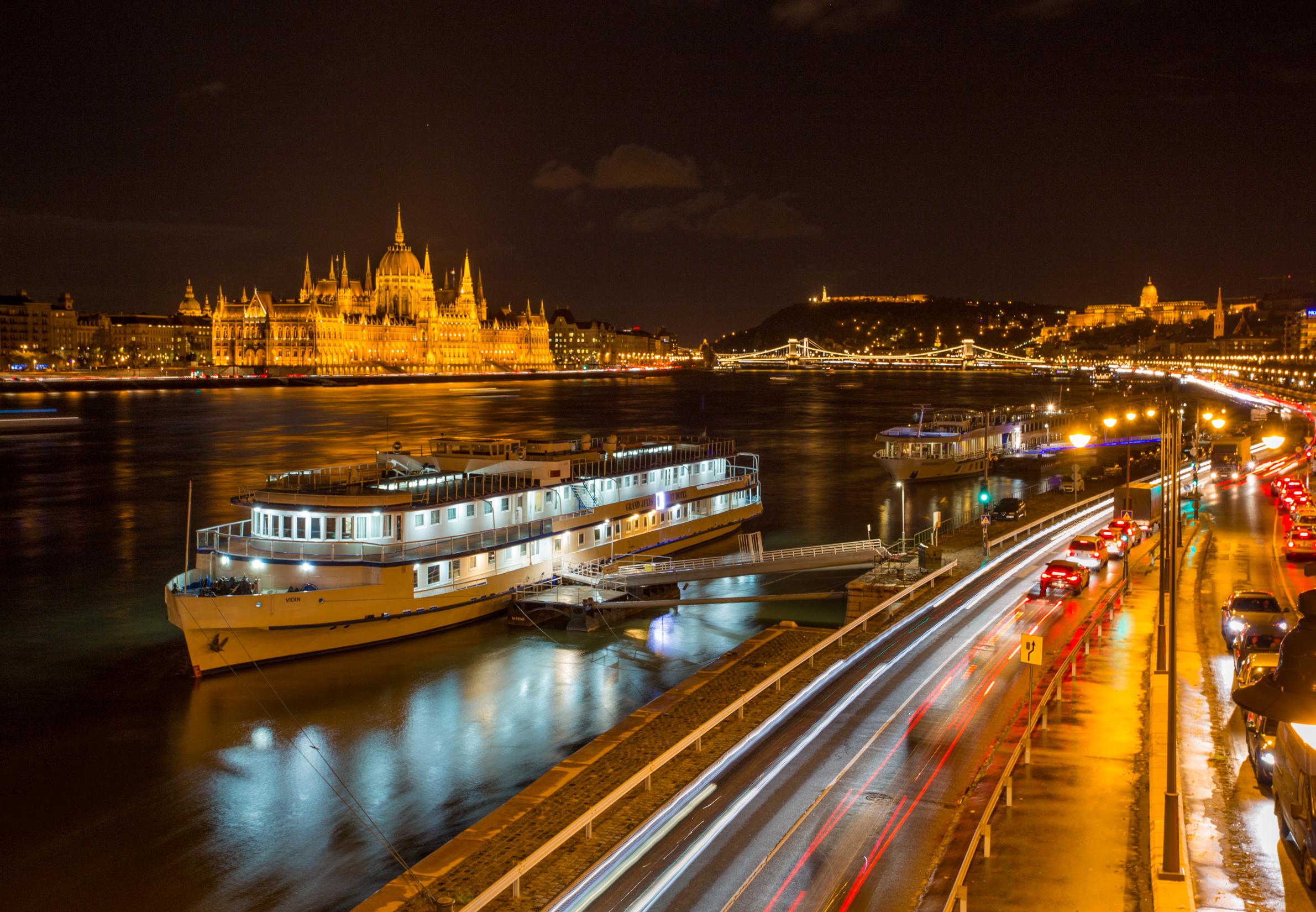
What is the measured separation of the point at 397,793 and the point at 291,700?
5.15 metres

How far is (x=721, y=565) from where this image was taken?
28.3 metres

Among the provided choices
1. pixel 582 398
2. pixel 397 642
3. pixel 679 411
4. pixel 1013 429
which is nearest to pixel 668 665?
pixel 397 642

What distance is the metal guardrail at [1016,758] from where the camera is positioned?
31.2ft

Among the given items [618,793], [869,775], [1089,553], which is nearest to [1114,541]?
[1089,553]

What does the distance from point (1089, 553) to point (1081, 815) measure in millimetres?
15777

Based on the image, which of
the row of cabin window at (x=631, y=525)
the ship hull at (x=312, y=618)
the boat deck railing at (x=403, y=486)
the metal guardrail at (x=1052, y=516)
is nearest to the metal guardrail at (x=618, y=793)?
the ship hull at (x=312, y=618)

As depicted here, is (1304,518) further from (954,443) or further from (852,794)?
(954,443)

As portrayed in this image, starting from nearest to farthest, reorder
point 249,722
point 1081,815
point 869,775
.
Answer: point 1081,815
point 869,775
point 249,722

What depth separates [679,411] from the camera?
414ft

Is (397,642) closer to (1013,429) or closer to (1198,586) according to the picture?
(1198,586)

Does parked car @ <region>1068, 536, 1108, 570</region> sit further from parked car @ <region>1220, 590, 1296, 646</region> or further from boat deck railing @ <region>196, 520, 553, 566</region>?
boat deck railing @ <region>196, 520, 553, 566</region>

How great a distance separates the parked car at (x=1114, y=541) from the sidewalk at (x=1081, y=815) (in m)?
11.6

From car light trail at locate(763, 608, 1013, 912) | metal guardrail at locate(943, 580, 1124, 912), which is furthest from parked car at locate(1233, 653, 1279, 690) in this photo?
car light trail at locate(763, 608, 1013, 912)

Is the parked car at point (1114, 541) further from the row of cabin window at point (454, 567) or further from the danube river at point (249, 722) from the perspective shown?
the row of cabin window at point (454, 567)
